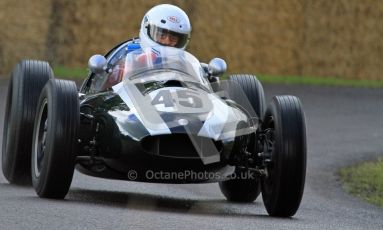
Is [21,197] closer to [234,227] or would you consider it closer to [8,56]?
[234,227]

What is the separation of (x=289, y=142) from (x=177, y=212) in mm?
992

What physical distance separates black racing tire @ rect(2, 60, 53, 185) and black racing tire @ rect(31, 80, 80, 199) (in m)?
1.12

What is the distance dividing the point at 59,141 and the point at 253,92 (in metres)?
2.55

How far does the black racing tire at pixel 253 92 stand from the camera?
1164 cm

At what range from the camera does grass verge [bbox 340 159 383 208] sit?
13.4 metres

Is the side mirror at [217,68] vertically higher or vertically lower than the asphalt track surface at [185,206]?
higher

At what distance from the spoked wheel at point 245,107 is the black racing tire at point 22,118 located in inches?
67.6

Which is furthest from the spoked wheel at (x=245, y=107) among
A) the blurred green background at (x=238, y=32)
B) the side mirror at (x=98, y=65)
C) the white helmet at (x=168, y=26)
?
the blurred green background at (x=238, y=32)

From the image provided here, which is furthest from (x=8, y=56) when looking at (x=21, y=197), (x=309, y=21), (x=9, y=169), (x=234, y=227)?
(x=234, y=227)

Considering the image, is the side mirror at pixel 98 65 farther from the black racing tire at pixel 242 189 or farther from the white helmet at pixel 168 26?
the black racing tire at pixel 242 189

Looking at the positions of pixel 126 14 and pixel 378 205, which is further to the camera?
pixel 126 14

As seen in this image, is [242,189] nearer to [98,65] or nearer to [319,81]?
[98,65]

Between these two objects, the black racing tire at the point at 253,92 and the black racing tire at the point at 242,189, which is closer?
the black racing tire at the point at 242,189

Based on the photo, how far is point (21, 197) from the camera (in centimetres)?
1007
